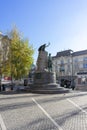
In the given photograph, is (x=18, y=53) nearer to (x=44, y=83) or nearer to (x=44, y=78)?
(x=44, y=78)

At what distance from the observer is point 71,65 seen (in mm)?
83375

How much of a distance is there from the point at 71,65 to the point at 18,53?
1765 inches

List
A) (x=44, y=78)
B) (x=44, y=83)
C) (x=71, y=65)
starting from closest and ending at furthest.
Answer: (x=44, y=83)
(x=44, y=78)
(x=71, y=65)

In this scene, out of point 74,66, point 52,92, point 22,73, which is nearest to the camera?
point 52,92

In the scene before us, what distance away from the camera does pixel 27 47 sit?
137 feet

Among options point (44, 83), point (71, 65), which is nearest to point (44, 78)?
point (44, 83)

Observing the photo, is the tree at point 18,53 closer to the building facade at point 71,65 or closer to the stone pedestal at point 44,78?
the stone pedestal at point 44,78

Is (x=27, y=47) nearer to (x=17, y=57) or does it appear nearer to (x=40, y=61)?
(x=17, y=57)

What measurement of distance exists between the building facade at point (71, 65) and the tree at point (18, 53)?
33541mm

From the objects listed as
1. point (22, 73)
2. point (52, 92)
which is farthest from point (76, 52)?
point (52, 92)

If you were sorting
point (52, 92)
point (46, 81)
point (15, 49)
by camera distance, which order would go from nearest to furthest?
point (52, 92) → point (46, 81) → point (15, 49)

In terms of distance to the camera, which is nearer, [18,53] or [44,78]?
[44,78]

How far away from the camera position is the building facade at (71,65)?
76.8m

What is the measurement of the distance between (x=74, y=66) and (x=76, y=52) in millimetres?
5064
